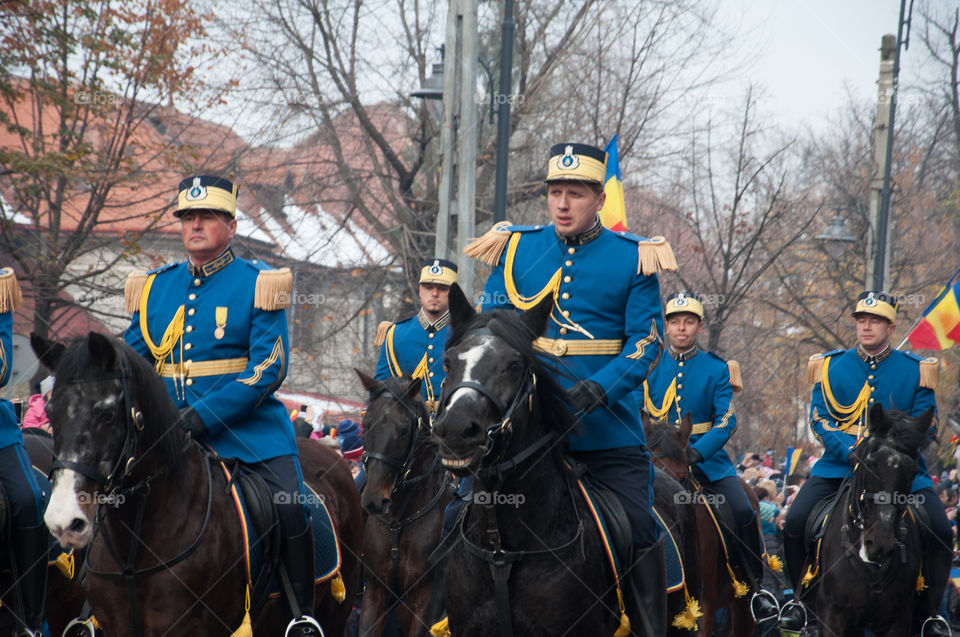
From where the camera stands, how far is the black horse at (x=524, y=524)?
488 cm

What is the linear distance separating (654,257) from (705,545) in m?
4.50

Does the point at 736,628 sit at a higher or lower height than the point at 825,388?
lower

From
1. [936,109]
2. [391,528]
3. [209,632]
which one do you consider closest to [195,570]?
[209,632]

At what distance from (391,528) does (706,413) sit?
3.36 m

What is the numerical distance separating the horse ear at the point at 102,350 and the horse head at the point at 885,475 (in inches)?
225

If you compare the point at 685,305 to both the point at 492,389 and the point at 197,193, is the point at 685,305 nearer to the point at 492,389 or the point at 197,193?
the point at 197,193

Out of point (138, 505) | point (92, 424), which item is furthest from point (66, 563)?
point (92, 424)

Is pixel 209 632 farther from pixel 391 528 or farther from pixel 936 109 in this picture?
pixel 936 109

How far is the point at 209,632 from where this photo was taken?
5586mm

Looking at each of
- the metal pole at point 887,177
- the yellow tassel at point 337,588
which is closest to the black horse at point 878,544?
A: the yellow tassel at point 337,588

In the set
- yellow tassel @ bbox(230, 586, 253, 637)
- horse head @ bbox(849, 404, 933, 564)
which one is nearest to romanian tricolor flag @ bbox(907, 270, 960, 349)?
horse head @ bbox(849, 404, 933, 564)

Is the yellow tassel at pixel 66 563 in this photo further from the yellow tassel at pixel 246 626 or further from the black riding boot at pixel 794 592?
the black riding boot at pixel 794 592

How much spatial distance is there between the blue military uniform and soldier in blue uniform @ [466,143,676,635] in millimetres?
3934

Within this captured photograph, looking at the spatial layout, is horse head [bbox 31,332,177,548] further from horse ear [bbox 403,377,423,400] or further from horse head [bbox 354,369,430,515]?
horse ear [bbox 403,377,423,400]
